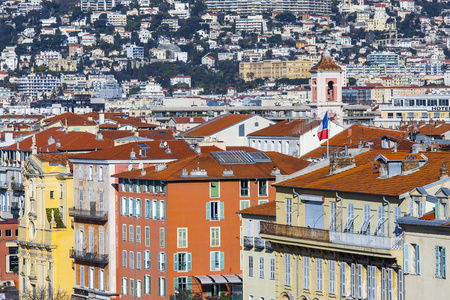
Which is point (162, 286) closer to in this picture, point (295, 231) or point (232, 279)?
point (232, 279)

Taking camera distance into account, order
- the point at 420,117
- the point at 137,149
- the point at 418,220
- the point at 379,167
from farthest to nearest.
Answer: the point at 420,117 < the point at 137,149 < the point at 379,167 < the point at 418,220

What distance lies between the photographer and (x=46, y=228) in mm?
88625

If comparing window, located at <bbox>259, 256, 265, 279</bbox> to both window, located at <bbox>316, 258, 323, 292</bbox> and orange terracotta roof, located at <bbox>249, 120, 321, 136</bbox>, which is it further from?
orange terracotta roof, located at <bbox>249, 120, 321, 136</bbox>

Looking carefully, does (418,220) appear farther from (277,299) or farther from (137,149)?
(137,149)

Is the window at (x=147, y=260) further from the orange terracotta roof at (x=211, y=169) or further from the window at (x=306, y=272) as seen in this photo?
the window at (x=306, y=272)

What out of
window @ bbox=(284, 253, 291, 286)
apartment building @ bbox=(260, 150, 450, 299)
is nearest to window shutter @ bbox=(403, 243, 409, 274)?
apartment building @ bbox=(260, 150, 450, 299)

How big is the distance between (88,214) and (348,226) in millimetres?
35363

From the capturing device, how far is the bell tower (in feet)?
438

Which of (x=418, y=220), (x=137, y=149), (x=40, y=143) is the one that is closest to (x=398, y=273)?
(x=418, y=220)

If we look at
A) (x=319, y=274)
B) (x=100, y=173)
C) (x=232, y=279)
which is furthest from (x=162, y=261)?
(x=319, y=274)

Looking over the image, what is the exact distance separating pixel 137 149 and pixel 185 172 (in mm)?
11345

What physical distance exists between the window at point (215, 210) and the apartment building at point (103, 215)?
486 cm

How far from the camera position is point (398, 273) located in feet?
153

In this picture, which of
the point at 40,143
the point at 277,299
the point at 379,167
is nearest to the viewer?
the point at 379,167
